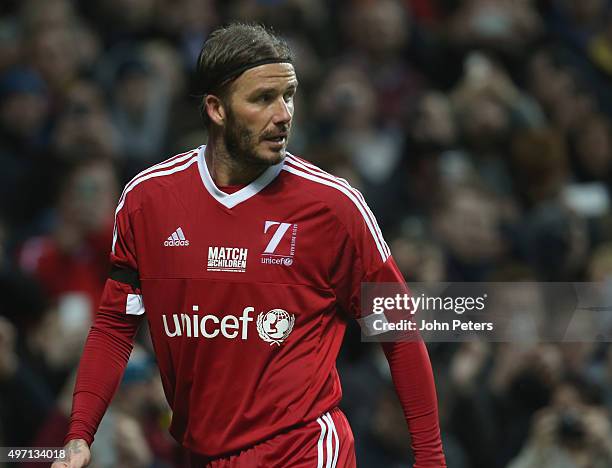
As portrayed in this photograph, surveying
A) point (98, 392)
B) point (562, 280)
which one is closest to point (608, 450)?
point (562, 280)

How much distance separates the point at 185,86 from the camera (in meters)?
8.91

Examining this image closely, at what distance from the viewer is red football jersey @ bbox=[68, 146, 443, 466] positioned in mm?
3992

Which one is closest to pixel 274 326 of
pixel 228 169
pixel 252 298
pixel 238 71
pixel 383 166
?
pixel 252 298

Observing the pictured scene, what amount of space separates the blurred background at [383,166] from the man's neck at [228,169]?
2114mm

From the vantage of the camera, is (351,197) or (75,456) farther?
(351,197)

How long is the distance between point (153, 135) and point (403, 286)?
15.5 ft

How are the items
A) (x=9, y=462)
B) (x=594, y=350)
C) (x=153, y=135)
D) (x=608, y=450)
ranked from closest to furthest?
(x=9, y=462), (x=608, y=450), (x=594, y=350), (x=153, y=135)

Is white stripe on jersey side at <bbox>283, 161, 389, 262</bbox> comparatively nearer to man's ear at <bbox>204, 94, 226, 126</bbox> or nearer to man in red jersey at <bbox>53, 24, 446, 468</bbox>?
man in red jersey at <bbox>53, 24, 446, 468</bbox>

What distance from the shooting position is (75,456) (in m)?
3.91

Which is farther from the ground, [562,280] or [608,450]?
[562,280]

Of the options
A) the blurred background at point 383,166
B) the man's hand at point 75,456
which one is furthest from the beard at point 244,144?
the blurred background at point 383,166

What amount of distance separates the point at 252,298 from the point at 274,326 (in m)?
0.11

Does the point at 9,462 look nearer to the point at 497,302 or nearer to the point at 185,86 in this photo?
the point at 497,302

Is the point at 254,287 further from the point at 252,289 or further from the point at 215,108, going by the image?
the point at 215,108
